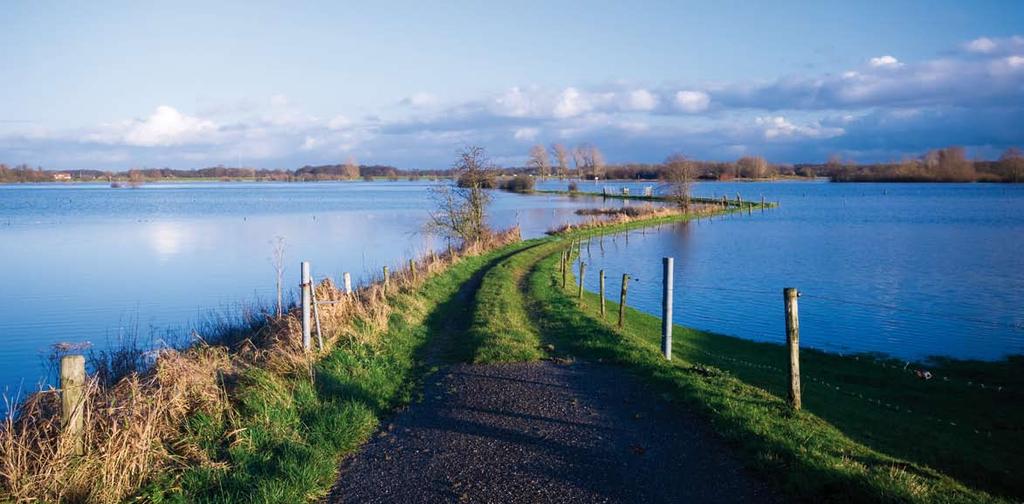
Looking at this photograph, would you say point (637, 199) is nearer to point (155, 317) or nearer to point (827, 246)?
point (827, 246)

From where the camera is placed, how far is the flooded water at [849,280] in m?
20.1

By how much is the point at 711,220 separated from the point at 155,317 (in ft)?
169

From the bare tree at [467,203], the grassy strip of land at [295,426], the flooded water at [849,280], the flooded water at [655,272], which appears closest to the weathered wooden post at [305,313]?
the grassy strip of land at [295,426]

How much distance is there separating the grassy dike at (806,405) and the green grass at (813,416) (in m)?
0.02

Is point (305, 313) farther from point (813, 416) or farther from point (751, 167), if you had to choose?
point (751, 167)

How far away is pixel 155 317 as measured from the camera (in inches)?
860

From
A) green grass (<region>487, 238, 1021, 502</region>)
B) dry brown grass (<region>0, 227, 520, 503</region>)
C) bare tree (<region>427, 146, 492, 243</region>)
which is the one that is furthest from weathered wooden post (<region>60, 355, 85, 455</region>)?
bare tree (<region>427, 146, 492, 243</region>)

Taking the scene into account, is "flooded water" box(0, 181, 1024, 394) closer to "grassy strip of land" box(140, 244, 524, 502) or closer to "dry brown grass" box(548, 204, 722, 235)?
"dry brown grass" box(548, 204, 722, 235)

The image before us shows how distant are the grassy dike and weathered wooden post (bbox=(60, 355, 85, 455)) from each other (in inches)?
242

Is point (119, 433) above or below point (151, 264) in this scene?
above

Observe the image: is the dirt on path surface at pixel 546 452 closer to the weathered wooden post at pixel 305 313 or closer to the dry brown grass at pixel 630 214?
the weathered wooden post at pixel 305 313

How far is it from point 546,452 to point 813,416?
13.4ft

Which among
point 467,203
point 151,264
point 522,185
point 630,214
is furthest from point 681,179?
point 522,185

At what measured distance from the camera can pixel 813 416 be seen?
960cm
